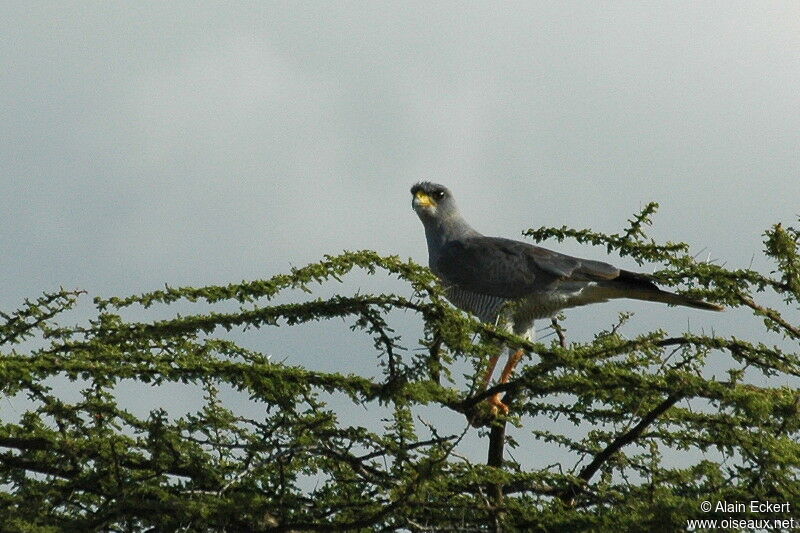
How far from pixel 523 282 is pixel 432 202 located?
1.73 metres

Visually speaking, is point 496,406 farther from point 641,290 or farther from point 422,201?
point 422,201

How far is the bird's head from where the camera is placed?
1057 centimetres

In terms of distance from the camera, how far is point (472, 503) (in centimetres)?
513

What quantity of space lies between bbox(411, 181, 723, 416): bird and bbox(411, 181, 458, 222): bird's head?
0.48 metres

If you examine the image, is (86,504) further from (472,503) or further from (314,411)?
(472,503)

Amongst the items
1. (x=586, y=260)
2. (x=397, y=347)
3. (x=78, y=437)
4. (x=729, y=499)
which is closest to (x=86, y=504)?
(x=78, y=437)

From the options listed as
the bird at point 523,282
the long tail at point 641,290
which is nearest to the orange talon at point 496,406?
the bird at point 523,282

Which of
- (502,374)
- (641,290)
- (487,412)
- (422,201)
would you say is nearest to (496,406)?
(487,412)

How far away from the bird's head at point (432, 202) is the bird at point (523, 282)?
1.57 feet

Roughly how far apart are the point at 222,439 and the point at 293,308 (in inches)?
28.9

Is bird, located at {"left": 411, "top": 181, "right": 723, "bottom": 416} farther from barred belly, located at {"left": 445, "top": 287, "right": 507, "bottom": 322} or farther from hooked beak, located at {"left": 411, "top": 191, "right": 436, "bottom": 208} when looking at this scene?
hooked beak, located at {"left": 411, "top": 191, "right": 436, "bottom": 208}

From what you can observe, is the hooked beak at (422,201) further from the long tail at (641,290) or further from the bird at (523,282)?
the long tail at (641,290)

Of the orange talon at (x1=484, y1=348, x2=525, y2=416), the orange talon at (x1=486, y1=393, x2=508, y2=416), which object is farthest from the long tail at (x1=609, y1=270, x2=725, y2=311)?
the orange talon at (x1=486, y1=393, x2=508, y2=416)

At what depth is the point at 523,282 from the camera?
30.1 ft
